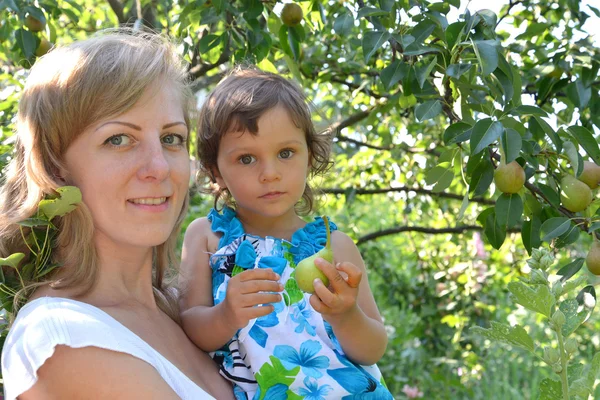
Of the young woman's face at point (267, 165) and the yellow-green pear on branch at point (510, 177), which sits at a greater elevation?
the yellow-green pear on branch at point (510, 177)

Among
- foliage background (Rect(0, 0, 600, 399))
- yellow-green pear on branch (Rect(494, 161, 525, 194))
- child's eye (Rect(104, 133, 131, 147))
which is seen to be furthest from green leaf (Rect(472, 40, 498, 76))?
child's eye (Rect(104, 133, 131, 147))

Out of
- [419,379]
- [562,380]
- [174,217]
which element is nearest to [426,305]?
[419,379]

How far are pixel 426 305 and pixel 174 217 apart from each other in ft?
8.73

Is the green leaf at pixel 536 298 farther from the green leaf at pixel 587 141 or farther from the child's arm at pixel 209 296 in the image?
the green leaf at pixel 587 141

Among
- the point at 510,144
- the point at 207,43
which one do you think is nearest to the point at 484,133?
the point at 510,144

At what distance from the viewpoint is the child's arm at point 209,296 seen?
154 centimetres

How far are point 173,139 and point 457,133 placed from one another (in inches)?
23.3

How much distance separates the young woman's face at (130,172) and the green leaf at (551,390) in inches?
32.2

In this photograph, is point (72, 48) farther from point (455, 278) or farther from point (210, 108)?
point (455, 278)

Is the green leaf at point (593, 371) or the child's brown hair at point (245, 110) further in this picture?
the child's brown hair at point (245, 110)

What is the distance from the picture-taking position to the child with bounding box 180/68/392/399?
1.65m

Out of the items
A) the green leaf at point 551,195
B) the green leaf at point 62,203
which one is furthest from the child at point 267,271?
the green leaf at point 551,195

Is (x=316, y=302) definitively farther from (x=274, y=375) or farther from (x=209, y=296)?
(x=209, y=296)

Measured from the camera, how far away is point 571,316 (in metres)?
0.81
